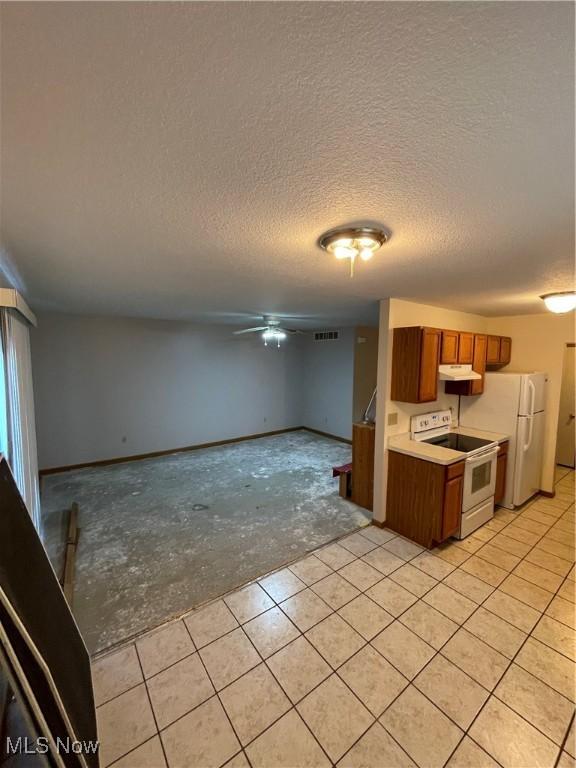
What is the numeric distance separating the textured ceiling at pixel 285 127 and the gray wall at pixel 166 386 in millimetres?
3533

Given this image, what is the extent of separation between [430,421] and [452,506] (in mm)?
1056

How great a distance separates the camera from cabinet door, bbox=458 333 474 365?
349 centimetres

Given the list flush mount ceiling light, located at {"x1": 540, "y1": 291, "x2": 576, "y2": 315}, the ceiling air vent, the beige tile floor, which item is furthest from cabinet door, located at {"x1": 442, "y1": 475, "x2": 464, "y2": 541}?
the ceiling air vent

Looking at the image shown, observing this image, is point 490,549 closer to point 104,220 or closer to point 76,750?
point 76,750

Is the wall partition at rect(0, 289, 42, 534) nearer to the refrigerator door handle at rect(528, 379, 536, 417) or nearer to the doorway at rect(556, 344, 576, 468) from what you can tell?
the refrigerator door handle at rect(528, 379, 536, 417)

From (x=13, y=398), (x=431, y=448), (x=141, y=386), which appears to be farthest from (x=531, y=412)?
(x=141, y=386)

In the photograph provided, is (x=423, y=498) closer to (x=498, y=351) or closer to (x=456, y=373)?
(x=456, y=373)

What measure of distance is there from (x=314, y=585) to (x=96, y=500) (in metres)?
3.07

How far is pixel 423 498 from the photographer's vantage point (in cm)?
300

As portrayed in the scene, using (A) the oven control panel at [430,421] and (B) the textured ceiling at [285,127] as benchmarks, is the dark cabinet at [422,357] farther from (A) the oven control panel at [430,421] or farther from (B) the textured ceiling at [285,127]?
(B) the textured ceiling at [285,127]

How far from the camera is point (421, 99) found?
76cm

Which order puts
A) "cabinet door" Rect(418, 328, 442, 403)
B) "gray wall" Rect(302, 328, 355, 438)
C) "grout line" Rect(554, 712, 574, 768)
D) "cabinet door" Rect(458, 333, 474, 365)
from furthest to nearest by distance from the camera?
"gray wall" Rect(302, 328, 355, 438), "cabinet door" Rect(458, 333, 474, 365), "cabinet door" Rect(418, 328, 442, 403), "grout line" Rect(554, 712, 574, 768)

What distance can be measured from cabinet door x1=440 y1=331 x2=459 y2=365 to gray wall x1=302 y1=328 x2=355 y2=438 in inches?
120

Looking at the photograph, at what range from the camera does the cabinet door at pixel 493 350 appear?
3982 mm
